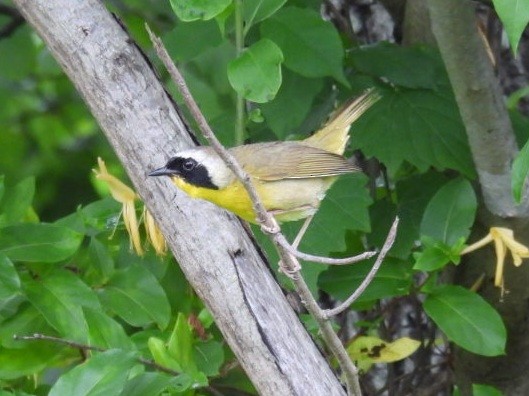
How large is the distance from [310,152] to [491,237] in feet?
1.77

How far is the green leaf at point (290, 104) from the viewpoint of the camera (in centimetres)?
287

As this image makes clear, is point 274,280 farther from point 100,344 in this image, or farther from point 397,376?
point 397,376

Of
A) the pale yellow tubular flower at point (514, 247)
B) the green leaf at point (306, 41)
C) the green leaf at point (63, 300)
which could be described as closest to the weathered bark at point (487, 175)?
the pale yellow tubular flower at point (514, 247)

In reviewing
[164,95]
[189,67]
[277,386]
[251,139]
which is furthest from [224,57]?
[277,386]

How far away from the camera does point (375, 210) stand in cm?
313

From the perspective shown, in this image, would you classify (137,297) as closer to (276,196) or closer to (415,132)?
(276,196)

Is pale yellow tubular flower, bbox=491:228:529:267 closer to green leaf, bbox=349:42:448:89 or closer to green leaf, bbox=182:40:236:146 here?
green leaf, bbox=349:42:448:89

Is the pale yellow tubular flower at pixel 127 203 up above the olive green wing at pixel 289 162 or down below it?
above

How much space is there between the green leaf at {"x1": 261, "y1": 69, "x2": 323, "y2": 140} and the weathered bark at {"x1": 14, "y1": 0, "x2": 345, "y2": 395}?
362mm

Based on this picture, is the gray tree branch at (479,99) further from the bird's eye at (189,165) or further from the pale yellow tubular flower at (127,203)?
the pale yellow tubular flower at (127,203)

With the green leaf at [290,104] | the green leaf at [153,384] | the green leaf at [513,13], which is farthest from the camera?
the green leaf at [290,104]

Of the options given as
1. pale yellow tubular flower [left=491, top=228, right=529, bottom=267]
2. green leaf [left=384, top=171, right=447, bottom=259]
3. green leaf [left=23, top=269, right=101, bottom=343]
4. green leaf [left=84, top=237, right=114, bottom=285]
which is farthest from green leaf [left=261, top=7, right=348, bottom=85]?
green leaf [left=23, top=269, right=101, bottom=343]

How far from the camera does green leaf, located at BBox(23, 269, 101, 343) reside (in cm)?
254

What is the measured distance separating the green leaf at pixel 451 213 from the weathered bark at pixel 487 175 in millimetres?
108
